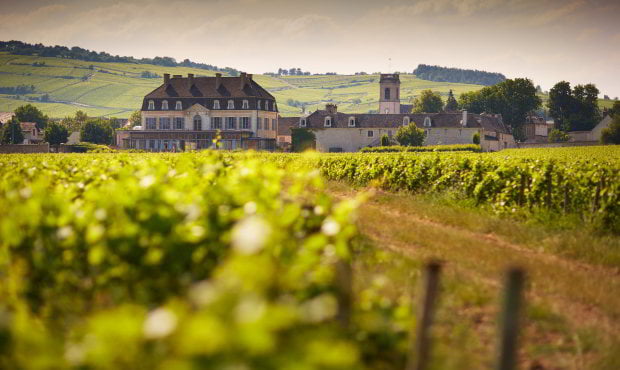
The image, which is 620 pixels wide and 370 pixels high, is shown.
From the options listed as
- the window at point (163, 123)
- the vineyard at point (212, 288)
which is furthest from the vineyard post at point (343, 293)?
the window at point (163, 123)

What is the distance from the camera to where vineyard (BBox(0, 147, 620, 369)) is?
255 cm

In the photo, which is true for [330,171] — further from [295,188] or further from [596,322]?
[295,188]

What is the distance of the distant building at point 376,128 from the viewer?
9725 centimetres

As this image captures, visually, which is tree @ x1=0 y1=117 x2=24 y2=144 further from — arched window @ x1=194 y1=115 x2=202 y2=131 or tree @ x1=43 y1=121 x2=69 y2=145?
arched window @ x1=194 y1=115 x2=202 y2=131

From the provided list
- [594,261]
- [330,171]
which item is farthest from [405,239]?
[330,171]

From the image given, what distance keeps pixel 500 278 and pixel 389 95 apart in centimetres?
14235

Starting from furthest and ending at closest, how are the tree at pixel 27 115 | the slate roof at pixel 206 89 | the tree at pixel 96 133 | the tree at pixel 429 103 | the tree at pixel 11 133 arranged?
the tree at pixel 27 115, the tree at pixel 429 103, the tree at pixel 96 133, the tree at pixel 11 133, the slate roof at pixel 206 89

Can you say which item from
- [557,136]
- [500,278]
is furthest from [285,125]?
[500,278]

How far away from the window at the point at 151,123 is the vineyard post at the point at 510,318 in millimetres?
98829

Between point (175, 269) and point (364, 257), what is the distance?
664 cm

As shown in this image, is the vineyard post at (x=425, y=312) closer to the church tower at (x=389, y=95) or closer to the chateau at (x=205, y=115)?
the chateau at (x=205, y=115)

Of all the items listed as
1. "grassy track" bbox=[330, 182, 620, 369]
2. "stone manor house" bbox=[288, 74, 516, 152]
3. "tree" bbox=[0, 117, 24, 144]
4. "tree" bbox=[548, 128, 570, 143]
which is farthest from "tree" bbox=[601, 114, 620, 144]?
"tree" bbox=[0, 117, 24, 144]

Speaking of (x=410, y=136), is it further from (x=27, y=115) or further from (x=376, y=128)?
(x=27, y=115)

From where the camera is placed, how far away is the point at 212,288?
8.45 ft
